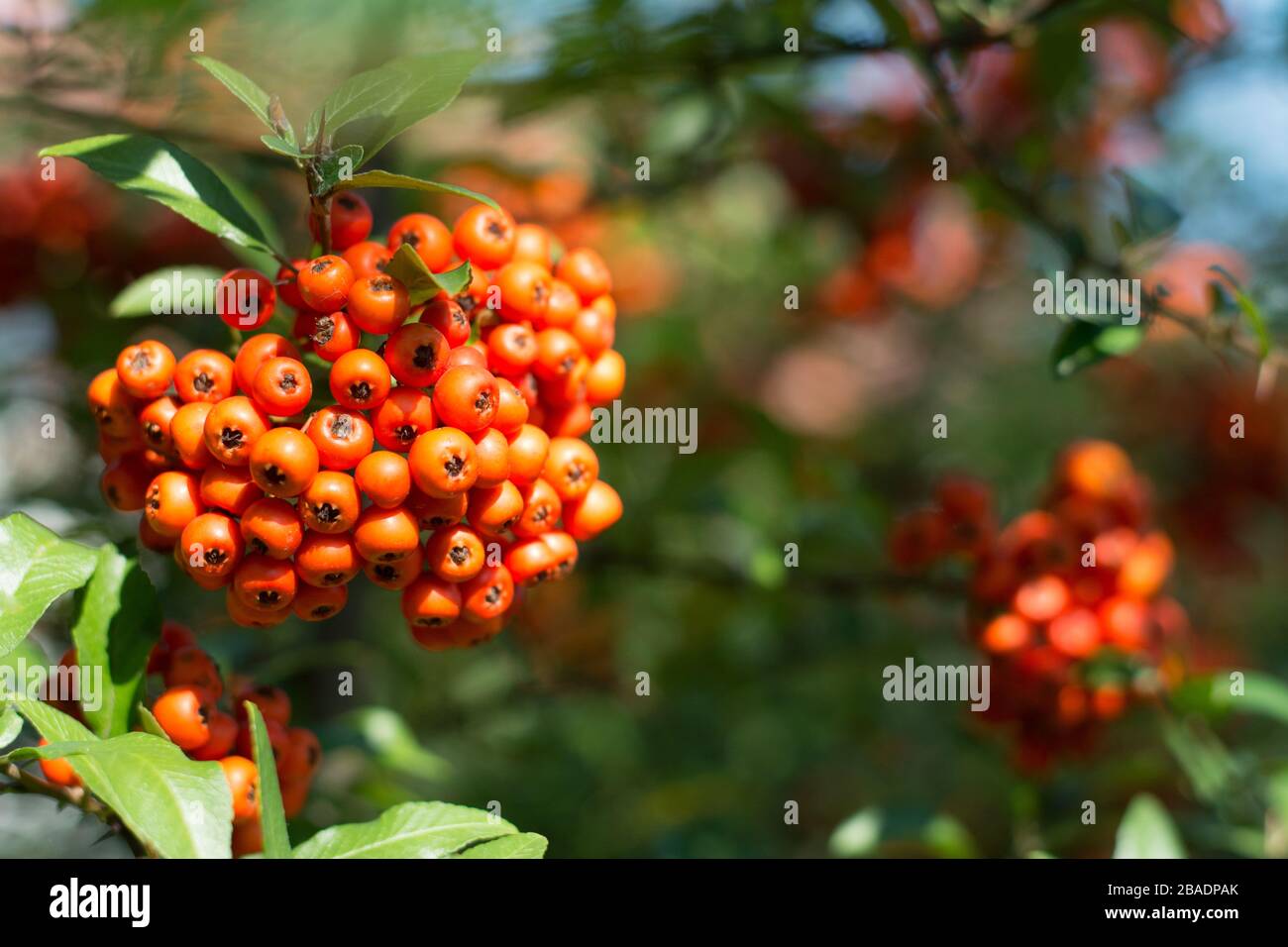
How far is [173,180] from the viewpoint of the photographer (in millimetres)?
1263

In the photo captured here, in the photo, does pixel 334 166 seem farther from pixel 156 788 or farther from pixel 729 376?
pixel 729 376

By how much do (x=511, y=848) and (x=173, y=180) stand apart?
840mm

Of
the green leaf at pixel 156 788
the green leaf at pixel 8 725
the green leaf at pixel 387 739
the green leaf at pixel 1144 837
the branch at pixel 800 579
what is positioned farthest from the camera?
the branch at pixel 800 579

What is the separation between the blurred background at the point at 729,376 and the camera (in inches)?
75.4

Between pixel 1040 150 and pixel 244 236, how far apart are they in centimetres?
163

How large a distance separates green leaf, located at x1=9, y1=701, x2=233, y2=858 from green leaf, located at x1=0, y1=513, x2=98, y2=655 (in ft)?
0.29

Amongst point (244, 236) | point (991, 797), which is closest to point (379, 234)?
point (244, 236)

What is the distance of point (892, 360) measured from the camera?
435cm

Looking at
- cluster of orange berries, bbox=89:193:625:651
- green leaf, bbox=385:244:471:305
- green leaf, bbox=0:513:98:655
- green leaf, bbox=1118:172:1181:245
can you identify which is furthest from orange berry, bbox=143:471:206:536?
green leaf, bbox=1118:172:1181:245

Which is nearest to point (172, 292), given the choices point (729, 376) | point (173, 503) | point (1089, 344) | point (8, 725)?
point (173, 503)

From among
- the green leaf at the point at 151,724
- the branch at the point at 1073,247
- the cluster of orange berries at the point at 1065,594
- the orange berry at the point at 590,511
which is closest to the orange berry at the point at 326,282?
the orange berry at the point at 590,511

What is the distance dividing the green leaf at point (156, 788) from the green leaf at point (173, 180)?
55cm

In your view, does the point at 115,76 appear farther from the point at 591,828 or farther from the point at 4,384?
the point at 591,828

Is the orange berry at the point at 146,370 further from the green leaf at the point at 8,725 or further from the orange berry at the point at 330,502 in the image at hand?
the green leaf at the point at 8,725
